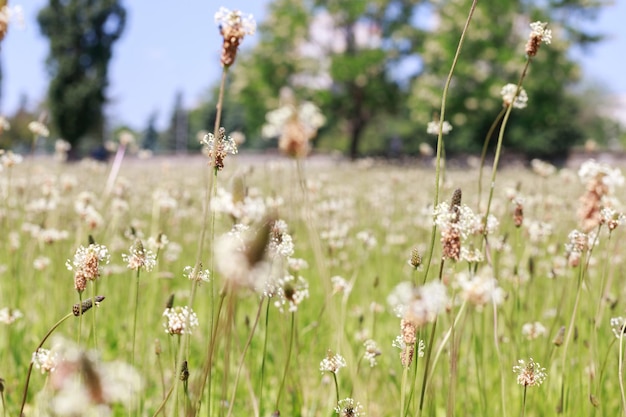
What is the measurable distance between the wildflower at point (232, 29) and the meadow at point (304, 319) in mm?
278

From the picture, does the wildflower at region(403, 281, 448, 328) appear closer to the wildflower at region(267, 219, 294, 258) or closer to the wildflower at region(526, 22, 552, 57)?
the wildflower at region(267, 219, 294, 258)

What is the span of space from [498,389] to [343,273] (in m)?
1.93

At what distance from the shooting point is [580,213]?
187 cm

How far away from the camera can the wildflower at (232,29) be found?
3.85ft

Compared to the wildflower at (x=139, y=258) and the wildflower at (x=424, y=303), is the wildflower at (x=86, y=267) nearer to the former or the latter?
the wildflower at (x=139, y=258)

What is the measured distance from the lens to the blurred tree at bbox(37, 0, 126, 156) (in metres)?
43.2

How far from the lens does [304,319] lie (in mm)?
4020

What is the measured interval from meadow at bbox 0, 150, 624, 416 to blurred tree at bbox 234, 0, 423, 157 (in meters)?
31.5

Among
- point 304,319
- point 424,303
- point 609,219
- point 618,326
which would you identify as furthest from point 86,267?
point 304,319

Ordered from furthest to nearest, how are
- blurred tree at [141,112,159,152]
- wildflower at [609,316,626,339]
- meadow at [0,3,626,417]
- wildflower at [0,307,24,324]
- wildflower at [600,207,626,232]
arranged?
blurred tree at [141,112,159,152], wildflower at [0,307,24,324], wildflower at [600,207,626,232], wildflower at [609,316,626,339], meadow at [0,3,626,417]

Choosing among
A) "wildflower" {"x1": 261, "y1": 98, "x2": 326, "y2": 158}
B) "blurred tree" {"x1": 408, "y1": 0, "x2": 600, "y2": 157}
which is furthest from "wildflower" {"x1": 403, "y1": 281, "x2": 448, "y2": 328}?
"blurred tree" {"x1": 408, "y1": 0, "x2": 600, "y2": 157}

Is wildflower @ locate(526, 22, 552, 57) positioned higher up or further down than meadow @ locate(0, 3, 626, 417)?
higher up

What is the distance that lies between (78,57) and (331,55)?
20.0 meters

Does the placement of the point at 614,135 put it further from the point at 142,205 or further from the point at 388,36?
the point at 142,205
